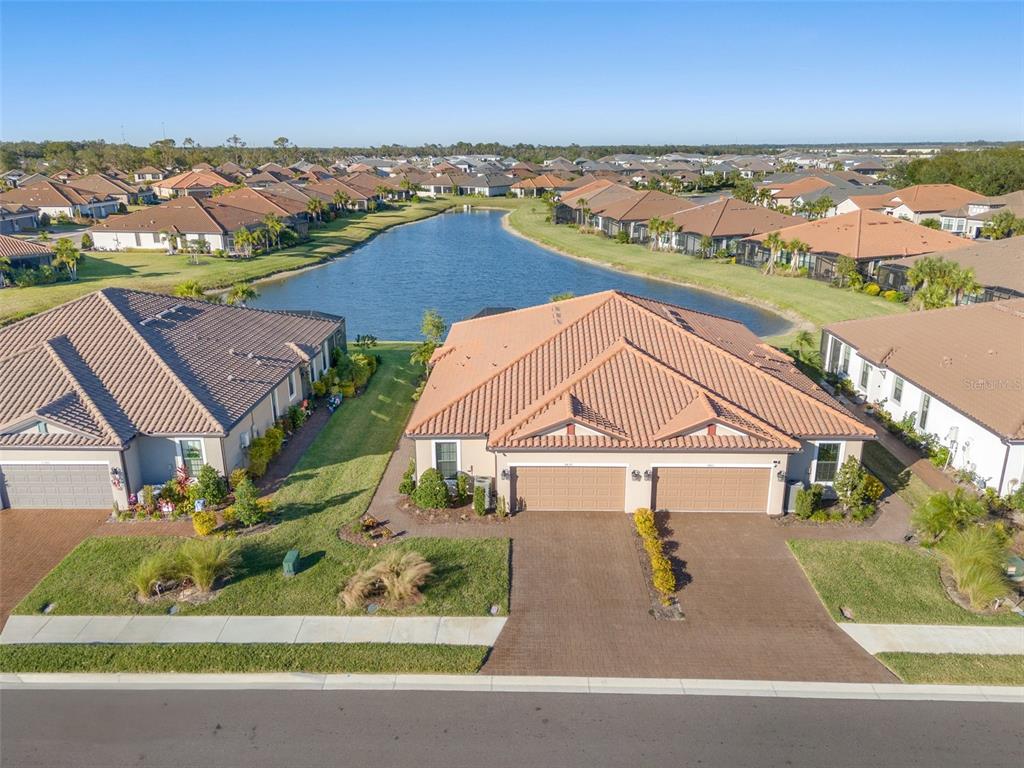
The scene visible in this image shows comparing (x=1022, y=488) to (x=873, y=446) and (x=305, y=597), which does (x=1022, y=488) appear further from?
(x=305, y=597)

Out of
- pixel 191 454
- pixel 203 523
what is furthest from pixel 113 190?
pixel 203 523

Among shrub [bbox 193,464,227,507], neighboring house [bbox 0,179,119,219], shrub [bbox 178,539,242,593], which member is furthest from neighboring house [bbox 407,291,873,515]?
neighboring house [bbox 0,179,119,219]

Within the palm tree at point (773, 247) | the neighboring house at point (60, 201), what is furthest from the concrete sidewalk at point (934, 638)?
the neighboring house at point (60, 201)

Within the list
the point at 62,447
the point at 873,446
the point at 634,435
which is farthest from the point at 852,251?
the point at 62,447

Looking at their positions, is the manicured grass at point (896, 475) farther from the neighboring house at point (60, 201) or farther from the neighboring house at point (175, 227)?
the neighboring house at point (60, 201)

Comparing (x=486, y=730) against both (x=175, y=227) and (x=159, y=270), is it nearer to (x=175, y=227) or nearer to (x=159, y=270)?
(x=159, y=270)
